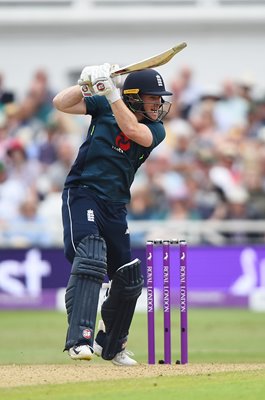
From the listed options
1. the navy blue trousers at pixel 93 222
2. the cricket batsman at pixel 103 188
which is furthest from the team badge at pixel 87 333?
the navy blue trousers at pixel 93 222

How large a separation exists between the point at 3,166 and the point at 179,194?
211cm

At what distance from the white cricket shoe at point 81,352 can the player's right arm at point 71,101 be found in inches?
56.1

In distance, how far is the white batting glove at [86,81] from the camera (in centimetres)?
748

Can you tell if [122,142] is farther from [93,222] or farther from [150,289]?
[150,289]

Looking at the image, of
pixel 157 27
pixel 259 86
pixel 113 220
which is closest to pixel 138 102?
pixel 113 220

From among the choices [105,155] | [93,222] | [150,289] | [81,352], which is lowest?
[81,352]

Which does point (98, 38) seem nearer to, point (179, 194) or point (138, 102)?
point (179, 194)

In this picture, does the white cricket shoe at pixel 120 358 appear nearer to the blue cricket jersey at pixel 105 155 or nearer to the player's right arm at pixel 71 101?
the blue cricket jersey at pixel 105 155

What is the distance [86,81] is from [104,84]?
0.16 meters

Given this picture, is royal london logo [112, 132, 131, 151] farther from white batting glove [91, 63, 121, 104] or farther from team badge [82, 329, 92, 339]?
team badge [82, 329, 92, 339]

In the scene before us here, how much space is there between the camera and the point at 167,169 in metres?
15.5

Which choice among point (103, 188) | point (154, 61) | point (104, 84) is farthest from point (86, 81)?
point (103, 188)

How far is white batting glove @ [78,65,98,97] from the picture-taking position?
7.48 m

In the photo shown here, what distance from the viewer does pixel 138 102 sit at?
25.9ft
